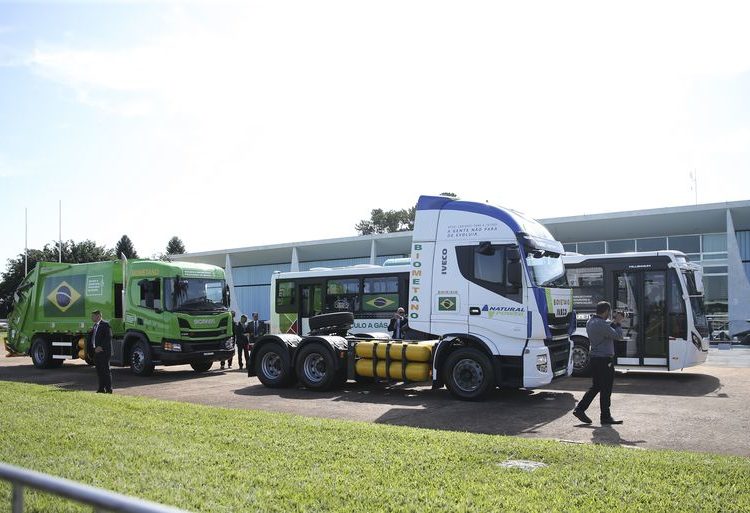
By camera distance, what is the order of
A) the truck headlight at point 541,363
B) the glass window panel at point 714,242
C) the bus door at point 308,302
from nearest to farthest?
1. the truck headlight at point 541,363
2. the bus door at point 308,302
3. the glass window panel at point 714,242

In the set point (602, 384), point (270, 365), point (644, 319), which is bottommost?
point (270, 365)

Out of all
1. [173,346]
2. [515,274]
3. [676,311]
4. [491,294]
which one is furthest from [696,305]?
[173,346]

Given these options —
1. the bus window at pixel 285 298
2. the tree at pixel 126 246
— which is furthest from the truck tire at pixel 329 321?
the tree at pixel 126 246

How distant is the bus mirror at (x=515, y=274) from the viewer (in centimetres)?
1153

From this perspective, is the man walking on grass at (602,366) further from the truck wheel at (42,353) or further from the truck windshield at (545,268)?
the truck wheel at (42,353)

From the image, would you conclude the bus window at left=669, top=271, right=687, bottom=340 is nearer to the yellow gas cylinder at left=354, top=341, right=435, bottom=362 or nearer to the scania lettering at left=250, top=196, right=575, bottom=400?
the scania lettering at left=250, top=196, right=575, bottom=400

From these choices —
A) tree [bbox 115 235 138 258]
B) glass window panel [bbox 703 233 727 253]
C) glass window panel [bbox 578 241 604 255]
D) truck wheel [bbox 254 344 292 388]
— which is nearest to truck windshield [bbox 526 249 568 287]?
truck wheel [bbox 254 344 292 388]

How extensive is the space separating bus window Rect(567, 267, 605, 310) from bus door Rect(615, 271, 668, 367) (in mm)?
561

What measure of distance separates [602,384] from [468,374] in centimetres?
287

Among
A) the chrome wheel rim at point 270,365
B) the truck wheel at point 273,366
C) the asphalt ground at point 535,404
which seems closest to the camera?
the asphalt ground at point 535,404

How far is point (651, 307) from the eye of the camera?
1565cm

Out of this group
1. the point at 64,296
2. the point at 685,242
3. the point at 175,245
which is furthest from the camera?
the point at 175,245

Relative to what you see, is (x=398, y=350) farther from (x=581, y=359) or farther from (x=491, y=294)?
(x=581, y=359)

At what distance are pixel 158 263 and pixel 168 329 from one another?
1.95 meters
